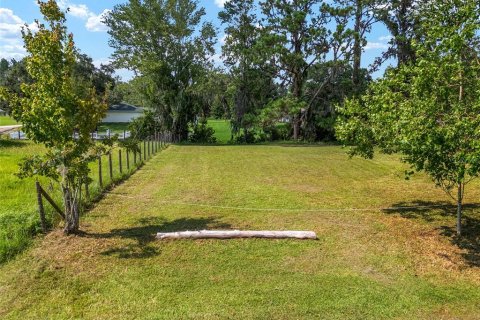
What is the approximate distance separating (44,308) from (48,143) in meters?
3.35

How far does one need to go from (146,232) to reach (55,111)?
9.19 feet

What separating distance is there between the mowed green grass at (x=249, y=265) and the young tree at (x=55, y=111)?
125 centimetres

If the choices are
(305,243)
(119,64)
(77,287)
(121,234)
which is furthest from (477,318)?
(119,64)

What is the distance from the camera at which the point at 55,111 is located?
7211mm

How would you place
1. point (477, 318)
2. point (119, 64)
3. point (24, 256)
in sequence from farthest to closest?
point (119, 64) → point (24, 256) → point (477, 318)

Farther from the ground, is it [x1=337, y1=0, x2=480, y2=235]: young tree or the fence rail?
[x1=337, y1=0, x2=480, y2=235]: young tree

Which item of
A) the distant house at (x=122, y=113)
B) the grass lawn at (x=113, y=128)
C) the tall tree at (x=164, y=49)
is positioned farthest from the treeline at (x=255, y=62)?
the distant house at (x=122, y=113)

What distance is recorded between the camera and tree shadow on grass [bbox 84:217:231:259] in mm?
7066

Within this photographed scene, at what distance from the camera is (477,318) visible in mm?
5195

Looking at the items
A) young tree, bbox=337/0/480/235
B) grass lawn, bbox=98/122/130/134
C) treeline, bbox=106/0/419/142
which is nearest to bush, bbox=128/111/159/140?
treeline, bbox=106/0/419/142

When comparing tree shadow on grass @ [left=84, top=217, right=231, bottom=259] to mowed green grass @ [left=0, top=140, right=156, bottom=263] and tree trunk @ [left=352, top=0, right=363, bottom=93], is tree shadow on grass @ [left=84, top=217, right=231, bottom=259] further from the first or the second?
tree trunk @ [left=352, top=0, right=363, bottom=93]

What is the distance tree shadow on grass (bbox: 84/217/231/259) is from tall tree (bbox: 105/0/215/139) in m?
24.7

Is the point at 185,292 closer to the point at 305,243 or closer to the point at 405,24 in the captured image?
the point at 305,243

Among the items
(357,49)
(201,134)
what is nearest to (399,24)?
(357,49)
